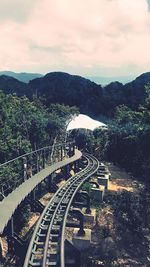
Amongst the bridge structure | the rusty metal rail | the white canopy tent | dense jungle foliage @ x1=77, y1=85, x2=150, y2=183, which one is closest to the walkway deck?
the bridge structure

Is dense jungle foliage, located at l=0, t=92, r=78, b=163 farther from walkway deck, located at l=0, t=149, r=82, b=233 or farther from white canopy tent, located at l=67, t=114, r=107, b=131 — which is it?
walkway deck, located at l=0, t=149, r=82, b=233

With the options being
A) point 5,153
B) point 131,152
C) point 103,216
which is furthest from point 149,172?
point 5,153

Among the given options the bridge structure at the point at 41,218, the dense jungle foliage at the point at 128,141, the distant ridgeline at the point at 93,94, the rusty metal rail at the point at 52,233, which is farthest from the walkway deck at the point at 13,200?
the distant ridgeline at the point at 93,94

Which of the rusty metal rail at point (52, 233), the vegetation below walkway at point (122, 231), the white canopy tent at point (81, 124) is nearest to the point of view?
the rusty metal rail at point (52, 233)

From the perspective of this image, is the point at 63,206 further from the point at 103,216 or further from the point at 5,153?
the point at 5,153

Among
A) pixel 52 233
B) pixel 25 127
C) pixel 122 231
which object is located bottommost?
pixel 122 231

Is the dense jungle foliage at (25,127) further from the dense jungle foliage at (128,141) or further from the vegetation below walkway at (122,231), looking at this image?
the vegetation below walkway at (122,231)

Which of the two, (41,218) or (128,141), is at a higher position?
(128,141)

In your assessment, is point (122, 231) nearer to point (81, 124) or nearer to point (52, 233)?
point (52, 233)

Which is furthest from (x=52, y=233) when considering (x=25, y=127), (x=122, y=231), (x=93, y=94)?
(x=93, y=94)
